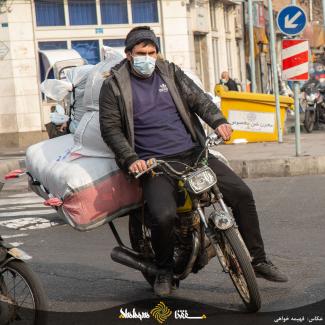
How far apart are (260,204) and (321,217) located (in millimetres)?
1702

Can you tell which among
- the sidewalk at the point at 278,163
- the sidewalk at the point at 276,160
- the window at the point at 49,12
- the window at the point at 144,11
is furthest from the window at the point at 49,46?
the sidewalk at the point at 278,163

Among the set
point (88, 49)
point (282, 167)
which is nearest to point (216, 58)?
point (88, 49)

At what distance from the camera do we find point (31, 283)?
5.23 metres

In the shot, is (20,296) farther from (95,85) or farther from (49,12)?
(49,12)

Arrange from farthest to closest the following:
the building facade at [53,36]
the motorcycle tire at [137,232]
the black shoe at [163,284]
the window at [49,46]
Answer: the window at [49,46]
the building facade at [53,36]
the motorcycle tire at [137,232]
the black shoe at [163,284]

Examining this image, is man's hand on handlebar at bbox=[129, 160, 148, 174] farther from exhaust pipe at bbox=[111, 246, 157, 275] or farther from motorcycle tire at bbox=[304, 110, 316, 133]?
motorcycle tire at bbox=[304, 110, 316, 133]

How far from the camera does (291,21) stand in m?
15.9

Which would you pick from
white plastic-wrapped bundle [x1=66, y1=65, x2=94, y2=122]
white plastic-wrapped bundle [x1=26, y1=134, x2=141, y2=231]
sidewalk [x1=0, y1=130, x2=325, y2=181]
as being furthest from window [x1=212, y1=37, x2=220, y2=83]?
white plastic-wrapped bundle [x1=26, y1=134, x2=141, y2=231]

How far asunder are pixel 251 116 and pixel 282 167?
5.09 m

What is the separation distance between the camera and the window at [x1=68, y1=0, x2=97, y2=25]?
Answer: 29406 millimetres

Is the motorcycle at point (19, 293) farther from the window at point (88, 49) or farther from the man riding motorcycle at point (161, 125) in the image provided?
the window at point (88, 49)

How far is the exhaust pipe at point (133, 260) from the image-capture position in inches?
242

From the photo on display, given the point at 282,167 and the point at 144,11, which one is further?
the point at 144,11

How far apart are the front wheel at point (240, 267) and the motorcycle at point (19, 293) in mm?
1116
